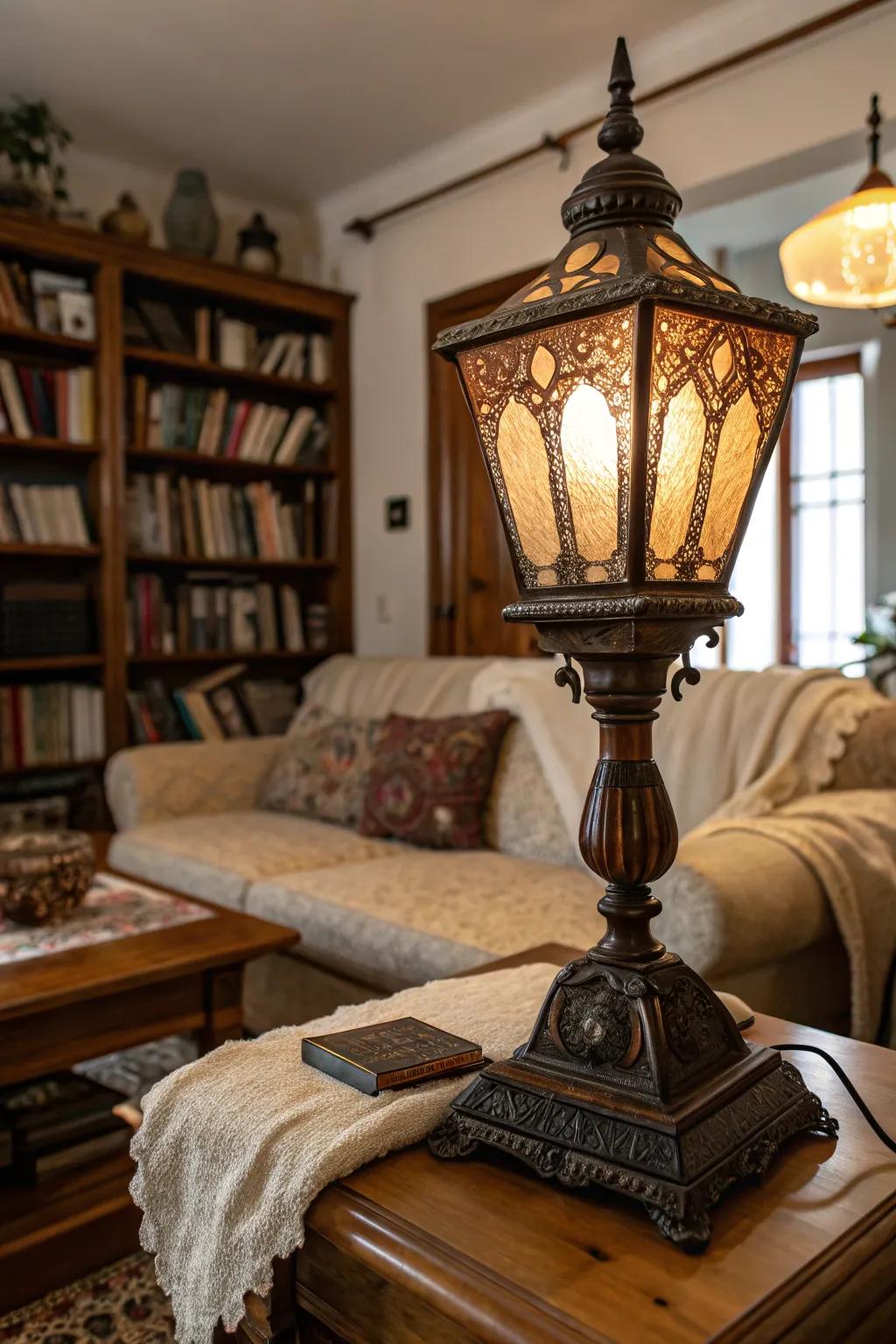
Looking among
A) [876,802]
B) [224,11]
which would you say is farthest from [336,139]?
[876,802]

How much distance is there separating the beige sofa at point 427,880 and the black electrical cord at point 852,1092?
0.60 m

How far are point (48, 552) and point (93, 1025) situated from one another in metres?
2.05

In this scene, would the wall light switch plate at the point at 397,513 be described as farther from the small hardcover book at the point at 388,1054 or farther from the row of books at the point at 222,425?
the small hardcover book at the point at 388,1054

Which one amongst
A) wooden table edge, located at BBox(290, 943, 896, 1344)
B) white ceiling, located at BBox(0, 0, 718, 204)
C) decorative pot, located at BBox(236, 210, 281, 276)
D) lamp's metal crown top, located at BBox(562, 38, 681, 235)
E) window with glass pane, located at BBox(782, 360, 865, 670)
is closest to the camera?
wooden table edge, located at BBox(290, 943, 896, 1344)

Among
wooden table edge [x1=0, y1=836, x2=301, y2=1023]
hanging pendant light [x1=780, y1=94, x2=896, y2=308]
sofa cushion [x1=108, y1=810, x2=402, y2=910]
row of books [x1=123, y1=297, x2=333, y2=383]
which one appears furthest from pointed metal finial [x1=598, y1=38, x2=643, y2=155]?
row of books [x1=123, y1=297, x2=333, y2=383]

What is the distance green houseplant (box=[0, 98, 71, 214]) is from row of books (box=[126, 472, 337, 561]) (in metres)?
0.90

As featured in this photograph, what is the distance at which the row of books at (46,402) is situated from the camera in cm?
328

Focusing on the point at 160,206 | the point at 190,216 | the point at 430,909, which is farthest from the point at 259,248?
the point at 430,909

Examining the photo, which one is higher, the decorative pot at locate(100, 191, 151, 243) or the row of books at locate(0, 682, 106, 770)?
the decorative pot at locate(100, 191, 151, 243)

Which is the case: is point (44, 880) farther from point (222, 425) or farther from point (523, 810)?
point (222, 425)

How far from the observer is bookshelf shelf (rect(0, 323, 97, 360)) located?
3.23 m

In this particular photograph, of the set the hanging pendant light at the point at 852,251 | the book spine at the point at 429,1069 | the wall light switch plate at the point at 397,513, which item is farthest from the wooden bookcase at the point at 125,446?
the book spine at the point at 429,1069

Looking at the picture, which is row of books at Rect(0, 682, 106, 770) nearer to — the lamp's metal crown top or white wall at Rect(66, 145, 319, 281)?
white wall at Rect(66, 145, 319, 281)

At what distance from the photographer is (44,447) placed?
3311mm
